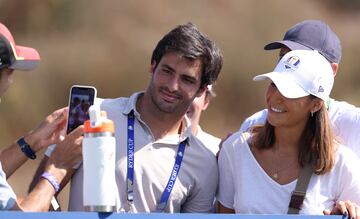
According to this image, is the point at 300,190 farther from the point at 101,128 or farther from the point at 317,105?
the point at 101,128

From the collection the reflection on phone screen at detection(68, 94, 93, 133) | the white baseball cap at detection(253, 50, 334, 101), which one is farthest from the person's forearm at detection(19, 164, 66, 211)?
the white baseball cap at detection(253, 50, 334, 101)

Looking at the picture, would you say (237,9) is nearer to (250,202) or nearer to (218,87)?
(218,87)

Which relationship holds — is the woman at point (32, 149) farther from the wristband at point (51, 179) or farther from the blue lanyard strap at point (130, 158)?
the blue lanyard strap at point (130, 158)

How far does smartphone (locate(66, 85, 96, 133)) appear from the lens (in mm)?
4250

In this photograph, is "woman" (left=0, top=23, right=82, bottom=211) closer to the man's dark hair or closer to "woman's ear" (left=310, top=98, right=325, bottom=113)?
the man's dark hair

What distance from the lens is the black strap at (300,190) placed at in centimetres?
418

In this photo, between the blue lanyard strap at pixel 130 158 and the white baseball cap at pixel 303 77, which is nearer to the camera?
the white baseball cap at pixel 303 77

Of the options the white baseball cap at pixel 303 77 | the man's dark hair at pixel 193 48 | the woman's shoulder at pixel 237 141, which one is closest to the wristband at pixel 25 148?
the man's dark hair at pixel 193 48

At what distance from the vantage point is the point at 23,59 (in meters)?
4.04

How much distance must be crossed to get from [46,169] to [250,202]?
2.89ft

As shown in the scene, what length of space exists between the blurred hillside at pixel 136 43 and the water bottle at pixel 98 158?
8.81m

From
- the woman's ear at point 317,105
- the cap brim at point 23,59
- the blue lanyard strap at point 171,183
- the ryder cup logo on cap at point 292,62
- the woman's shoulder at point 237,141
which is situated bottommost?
the blue lanyard strap at point 171,183

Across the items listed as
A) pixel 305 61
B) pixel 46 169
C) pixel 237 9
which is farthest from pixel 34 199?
pixel 237 9

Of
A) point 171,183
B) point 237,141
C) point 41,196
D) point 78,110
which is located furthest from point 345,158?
point 41,196
